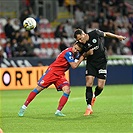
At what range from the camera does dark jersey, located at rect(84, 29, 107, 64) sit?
12336mm

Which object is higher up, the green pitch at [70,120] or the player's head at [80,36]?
the player's head at [80,36]

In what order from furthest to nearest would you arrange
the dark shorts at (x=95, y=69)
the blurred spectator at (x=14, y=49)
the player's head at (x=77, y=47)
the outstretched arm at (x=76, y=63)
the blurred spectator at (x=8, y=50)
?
the blurred spectator at (x=14, y=49), the blurred spectator at (x=8, y=50), the dark shorts at (x=95, y=69), the player's head at (x=77, y=47), the outstretched arm at (x=76, y=63)

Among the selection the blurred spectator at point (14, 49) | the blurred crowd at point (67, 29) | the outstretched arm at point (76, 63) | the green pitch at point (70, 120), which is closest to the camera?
the green pitch at point (70, 120)

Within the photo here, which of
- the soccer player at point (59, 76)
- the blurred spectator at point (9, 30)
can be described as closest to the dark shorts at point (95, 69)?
the soccer player at point (59, 76)

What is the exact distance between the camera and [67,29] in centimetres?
2762

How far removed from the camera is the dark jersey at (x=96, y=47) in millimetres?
12336

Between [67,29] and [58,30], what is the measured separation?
2.31ft

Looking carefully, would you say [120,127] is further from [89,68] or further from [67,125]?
[89,68]

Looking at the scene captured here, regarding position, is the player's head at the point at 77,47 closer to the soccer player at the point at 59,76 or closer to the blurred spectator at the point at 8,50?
the soccer player at the point at 59,76

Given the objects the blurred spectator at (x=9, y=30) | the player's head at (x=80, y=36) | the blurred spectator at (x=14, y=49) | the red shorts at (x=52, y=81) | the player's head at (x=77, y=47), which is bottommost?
the blurred spectator at (x=14, y=49)

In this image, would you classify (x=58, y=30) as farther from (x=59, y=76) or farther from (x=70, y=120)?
(x=70, y=120)

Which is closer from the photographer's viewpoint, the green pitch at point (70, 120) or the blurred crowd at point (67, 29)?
the green pitch at point (70, 120)

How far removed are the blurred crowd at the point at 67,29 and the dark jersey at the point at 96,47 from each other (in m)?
11.7

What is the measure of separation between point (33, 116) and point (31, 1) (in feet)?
54.6
